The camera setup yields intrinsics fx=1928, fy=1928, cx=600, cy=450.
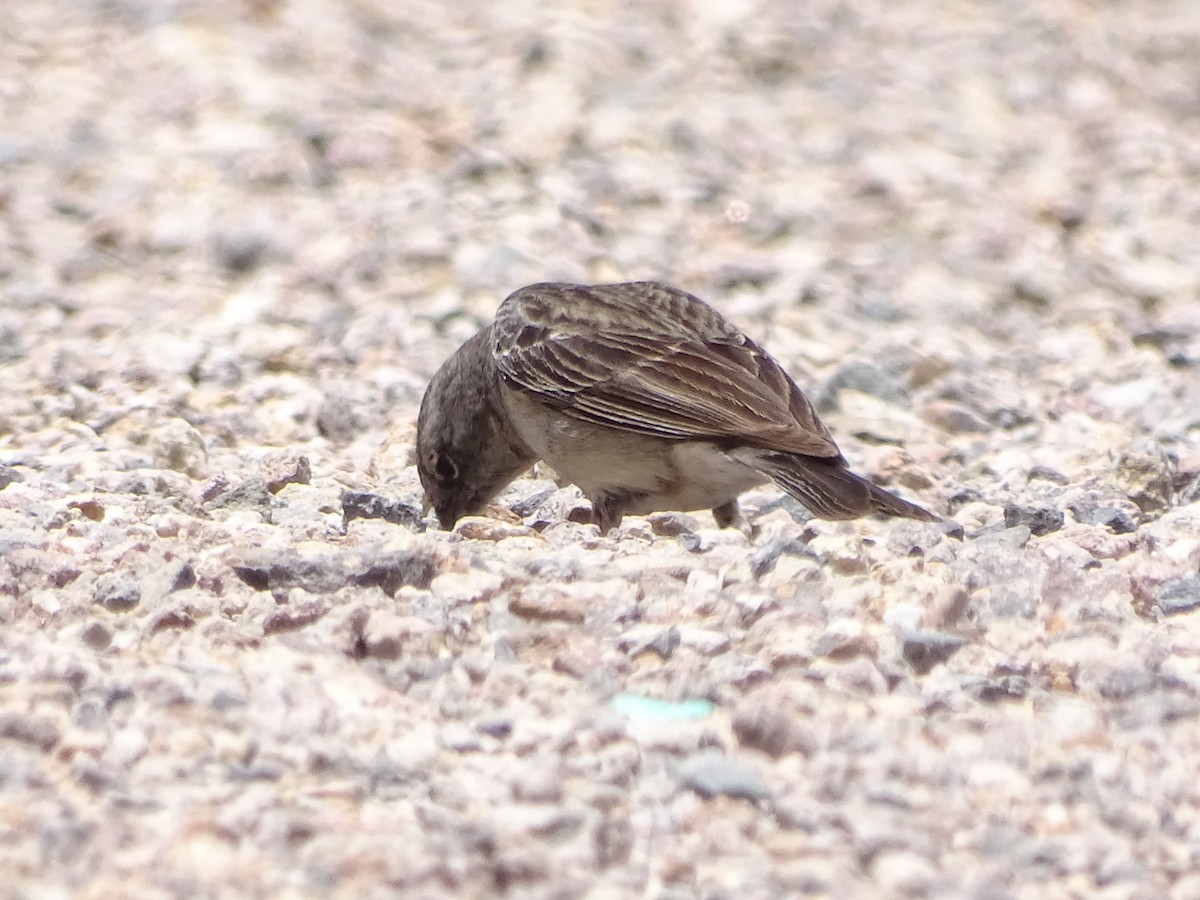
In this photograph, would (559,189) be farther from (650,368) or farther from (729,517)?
(729,517)

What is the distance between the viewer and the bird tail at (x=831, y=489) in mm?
6273

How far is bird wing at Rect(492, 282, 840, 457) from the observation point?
701cm

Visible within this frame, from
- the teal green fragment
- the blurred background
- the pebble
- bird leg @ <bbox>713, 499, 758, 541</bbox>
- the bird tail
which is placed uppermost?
the pebble

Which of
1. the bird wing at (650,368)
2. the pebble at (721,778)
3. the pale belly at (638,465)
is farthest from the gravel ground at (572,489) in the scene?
the bird wing at (650,368)

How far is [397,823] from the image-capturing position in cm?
396

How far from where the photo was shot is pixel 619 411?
7.33 m

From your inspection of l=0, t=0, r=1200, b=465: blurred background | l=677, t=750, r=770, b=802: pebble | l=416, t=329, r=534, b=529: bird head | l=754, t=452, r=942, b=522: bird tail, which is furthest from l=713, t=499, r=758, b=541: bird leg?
l=677, t=750, r=770, b=802: pebble

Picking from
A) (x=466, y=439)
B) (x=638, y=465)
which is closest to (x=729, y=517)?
(x=638, y=465)

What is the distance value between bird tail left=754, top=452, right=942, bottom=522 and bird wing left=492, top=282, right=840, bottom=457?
0.18 feet

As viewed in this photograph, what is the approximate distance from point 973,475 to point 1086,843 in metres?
4.23

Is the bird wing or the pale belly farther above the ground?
the bird wing

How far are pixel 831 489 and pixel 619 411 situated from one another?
1.20 m

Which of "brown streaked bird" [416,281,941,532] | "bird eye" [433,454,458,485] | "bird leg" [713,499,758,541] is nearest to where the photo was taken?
"brown streaked bird" [416,281,941,532]

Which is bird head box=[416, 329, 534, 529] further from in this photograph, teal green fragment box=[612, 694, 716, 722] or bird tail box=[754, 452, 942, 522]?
teal green fragment box=[612, 694, 716, 722]
